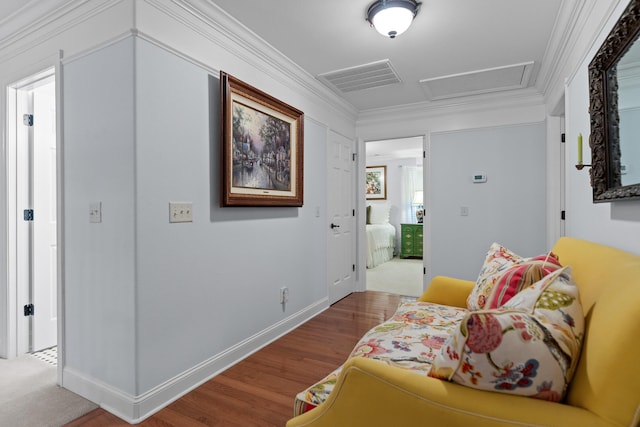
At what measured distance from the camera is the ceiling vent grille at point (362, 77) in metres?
3.11

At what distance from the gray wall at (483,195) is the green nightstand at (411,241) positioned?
10.9ft

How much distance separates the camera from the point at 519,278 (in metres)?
1.35

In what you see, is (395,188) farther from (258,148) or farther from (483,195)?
(258,148)

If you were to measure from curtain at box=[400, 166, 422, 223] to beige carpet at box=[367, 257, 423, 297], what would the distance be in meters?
1.27

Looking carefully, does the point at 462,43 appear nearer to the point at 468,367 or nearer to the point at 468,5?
the point at 468,5

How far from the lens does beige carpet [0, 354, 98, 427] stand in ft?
5.82

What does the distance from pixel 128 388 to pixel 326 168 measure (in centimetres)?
270

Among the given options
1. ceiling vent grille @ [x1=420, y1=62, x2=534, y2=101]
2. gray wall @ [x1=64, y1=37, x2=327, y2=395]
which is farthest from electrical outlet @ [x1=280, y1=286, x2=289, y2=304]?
ceiling vent grille @ [x1=420, y1=62, x2=534, y2=101]

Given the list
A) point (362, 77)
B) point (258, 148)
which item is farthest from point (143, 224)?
point (362, 77)

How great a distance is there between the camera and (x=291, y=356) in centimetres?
255

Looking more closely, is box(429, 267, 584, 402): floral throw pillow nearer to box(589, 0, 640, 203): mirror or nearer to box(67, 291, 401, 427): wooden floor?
box(589, 0, 640, 203): mirror

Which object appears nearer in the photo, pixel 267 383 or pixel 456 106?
pixel 267 383

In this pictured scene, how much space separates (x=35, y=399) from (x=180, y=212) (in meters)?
1.36

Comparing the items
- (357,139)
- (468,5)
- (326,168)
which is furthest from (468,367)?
(357,139)
